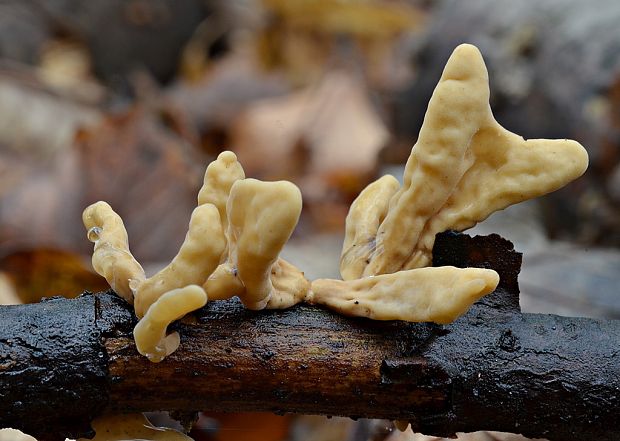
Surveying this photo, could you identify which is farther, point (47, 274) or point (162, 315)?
point (47, 274)

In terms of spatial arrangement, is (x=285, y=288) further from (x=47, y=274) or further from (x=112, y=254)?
(x=47, y=274)

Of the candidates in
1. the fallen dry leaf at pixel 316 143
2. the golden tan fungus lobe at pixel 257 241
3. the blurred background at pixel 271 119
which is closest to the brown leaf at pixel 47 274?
the blurred background at pixel 271 119

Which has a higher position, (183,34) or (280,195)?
(183,34)

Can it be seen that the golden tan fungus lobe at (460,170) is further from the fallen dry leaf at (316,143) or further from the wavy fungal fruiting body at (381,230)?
the fallen dry leaf at (316,143)

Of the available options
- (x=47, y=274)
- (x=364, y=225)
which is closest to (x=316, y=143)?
(x=47, y=274)

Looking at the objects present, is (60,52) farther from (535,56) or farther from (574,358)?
(574,358)

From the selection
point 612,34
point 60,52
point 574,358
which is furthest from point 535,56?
point 60,52

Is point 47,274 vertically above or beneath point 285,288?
above
